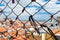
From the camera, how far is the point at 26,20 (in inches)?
29.1

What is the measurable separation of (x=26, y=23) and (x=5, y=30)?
8.0 inches

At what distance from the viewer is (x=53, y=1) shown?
0.65m

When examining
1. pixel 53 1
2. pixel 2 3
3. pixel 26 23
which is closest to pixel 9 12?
pixel 2 3

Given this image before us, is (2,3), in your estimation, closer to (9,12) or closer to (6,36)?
(9,12)

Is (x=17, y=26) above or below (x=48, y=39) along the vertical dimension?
above

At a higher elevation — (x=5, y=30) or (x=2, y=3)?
(x=2, y=3)

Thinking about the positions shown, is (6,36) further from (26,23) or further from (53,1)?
(53,1)

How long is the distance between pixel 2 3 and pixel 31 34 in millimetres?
247

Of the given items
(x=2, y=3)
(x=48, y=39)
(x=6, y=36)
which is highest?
(x=2, y=3)

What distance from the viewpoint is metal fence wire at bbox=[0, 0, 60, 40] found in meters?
0.62

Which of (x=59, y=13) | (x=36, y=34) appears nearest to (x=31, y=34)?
(x=36, y=34)

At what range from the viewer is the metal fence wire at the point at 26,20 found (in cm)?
62

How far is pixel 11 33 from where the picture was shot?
0.82 meters

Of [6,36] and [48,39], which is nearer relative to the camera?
[48,39]
